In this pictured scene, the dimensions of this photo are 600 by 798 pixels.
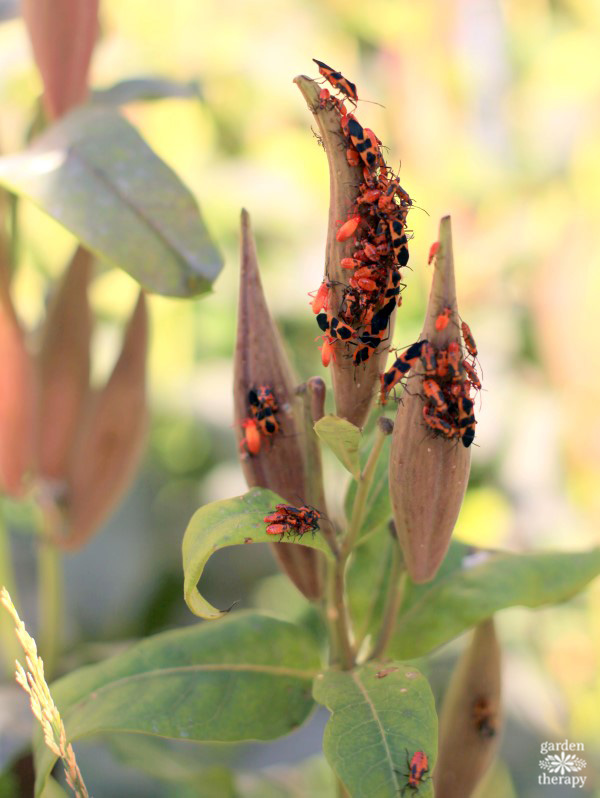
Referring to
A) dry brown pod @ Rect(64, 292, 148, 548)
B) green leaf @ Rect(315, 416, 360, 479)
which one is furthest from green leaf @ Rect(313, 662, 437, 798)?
dry brown pod @ Rect(64, 292, 148, 548)

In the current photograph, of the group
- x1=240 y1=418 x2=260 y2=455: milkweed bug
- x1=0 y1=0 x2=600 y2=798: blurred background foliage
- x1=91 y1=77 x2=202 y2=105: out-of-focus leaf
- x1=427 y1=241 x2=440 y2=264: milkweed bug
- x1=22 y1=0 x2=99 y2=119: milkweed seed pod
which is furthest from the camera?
x1=0 y1=0 x2=600 y2=798: blurred background foliage

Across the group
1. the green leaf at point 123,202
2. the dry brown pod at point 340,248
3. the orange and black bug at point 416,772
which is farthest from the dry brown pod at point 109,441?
the orange and black bug at point 416,772

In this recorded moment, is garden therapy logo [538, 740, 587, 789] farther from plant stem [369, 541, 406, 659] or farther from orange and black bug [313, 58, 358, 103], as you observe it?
orange and black bug [313, 58, 358, 103]

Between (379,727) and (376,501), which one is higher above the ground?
(376,501)

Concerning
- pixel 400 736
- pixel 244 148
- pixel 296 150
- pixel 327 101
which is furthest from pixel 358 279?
pixel 244 148

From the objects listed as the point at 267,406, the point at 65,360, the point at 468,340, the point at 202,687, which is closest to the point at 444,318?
the point at 468,340

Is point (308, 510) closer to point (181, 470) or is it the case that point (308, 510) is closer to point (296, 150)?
point (181, 470)

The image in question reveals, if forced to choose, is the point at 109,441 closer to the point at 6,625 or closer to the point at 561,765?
the point at 6,625
